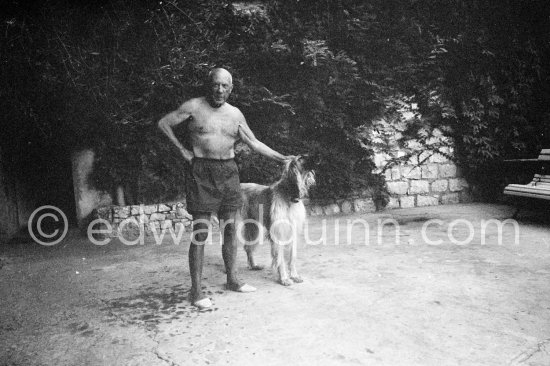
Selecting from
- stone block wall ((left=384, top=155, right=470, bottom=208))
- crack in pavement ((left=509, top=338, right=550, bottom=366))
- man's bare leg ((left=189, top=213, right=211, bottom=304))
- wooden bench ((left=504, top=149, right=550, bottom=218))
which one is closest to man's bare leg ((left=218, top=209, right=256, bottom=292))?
man's bare leg ((left=189, top=213, right=211, bottom=304))

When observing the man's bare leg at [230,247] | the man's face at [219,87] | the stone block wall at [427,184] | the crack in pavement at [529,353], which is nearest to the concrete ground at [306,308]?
the crack in pavement at [529,353]

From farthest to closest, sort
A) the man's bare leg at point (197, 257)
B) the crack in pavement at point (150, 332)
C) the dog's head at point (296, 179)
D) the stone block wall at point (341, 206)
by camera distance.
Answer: the stone block wall at point (341, 206) < the dog's head at point (296, 179) < the man's bare leg at point (197, 257) < the crack in pavement at point (150, 332)

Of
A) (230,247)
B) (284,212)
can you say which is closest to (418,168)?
(284,212)

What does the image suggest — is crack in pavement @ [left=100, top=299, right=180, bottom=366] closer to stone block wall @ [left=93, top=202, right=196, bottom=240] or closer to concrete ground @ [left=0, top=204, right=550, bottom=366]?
concrete ground @ [left=0, top=204, right=550, bottom=366]

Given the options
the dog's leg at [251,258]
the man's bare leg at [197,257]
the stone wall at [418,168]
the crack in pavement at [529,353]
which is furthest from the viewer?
the stone wall at [418,168]

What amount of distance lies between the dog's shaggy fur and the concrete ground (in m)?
0.27

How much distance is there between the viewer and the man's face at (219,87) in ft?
11.1

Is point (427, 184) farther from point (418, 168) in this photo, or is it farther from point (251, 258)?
point (251, 258)

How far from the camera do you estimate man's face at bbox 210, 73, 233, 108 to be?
338 cm

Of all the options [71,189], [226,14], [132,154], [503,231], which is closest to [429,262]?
[503,231]

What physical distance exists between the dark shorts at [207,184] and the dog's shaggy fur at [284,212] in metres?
0.56

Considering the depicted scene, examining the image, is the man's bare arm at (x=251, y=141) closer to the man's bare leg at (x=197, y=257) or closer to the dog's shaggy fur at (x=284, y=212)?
the dog's shaggy fur at (x=284, y=212)

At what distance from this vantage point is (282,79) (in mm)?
7617

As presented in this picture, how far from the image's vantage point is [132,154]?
6562mm
